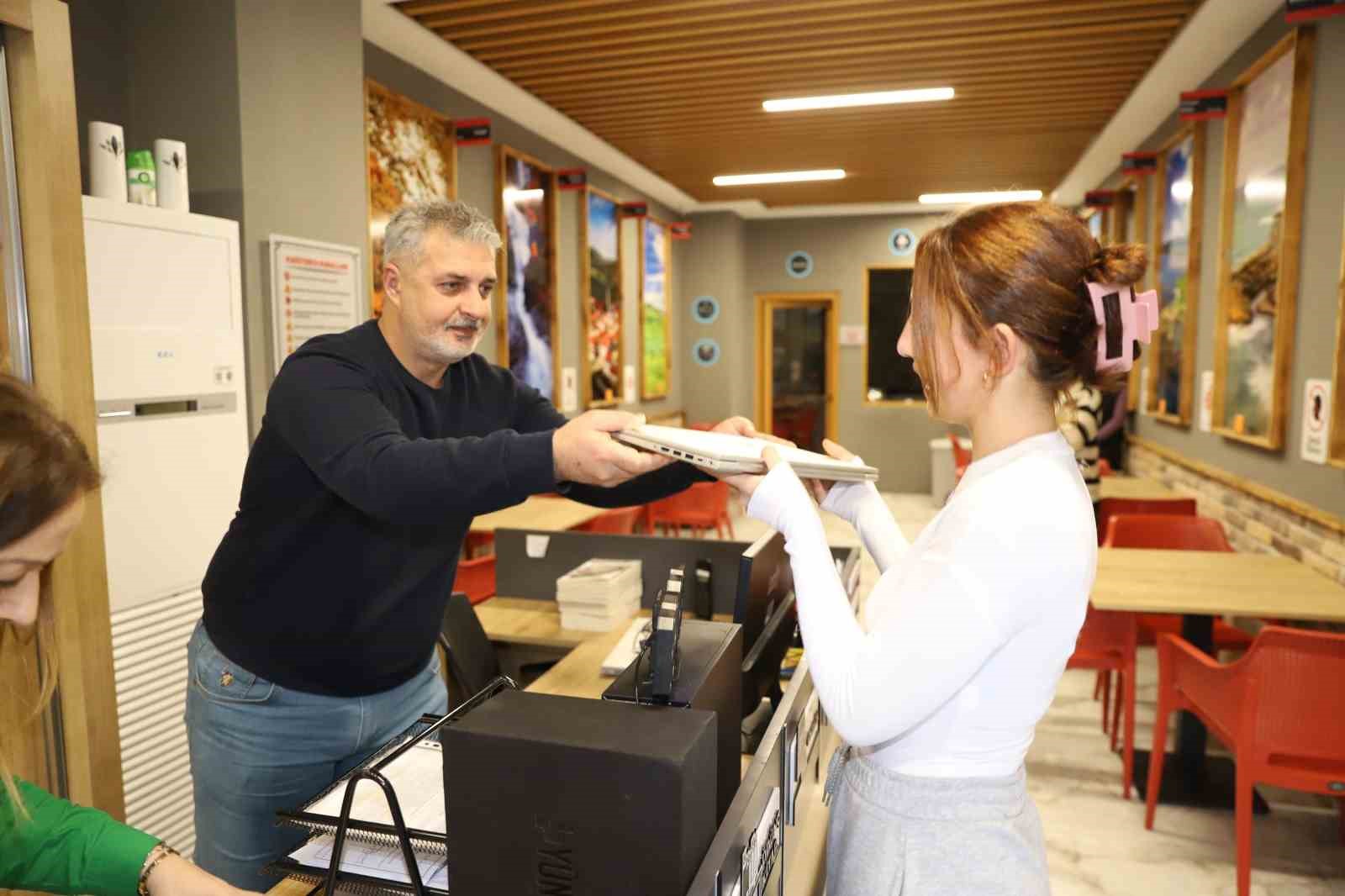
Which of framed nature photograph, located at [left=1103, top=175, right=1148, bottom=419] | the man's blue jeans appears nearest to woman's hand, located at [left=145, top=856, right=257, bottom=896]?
the man's blue jeans

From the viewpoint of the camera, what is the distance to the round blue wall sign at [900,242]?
10945 millimetres

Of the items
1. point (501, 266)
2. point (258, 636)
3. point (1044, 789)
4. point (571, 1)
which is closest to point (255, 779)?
point (258, 636)

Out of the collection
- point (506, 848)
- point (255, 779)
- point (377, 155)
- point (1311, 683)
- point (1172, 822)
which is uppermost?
point (377, 155)

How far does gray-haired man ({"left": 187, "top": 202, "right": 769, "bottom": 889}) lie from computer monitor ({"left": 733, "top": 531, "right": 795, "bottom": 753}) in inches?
9.6

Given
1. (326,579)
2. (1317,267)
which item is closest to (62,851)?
(326,579)

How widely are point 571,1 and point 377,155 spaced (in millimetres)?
1352

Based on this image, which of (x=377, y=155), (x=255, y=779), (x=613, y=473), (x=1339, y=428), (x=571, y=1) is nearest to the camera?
(x=613, y=473)

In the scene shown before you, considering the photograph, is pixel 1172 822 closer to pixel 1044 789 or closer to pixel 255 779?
pixel 1044 789

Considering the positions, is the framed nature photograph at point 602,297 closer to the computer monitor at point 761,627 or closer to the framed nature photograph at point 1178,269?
the framed nature photograph at point 1178,269

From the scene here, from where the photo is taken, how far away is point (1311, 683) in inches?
103

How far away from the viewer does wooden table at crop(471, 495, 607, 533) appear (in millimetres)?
4555

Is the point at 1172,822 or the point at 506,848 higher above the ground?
the point at 506,848

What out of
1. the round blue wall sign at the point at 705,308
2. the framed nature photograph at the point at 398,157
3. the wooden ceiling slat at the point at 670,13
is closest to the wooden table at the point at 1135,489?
the wooden ceiling slat at the point at 670,13

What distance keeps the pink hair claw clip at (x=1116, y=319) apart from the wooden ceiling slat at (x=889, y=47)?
397cm
